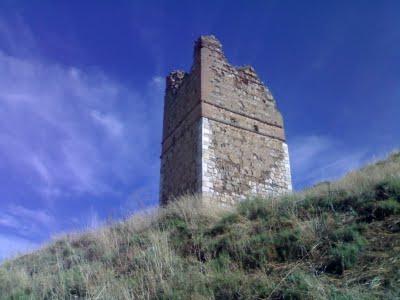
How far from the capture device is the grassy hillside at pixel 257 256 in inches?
176

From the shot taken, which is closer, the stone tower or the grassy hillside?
the grassy hillside

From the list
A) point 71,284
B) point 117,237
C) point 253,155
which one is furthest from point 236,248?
point 253,155

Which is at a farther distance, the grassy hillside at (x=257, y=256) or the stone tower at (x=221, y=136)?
the stone tower at (x=221, y=136)

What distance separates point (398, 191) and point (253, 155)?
6.49 meters

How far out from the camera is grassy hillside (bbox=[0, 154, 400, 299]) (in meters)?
4.47

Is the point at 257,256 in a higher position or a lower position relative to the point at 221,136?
lower

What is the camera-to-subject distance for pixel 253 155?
1244cm

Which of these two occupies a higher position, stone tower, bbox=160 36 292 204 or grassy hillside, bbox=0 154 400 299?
stone tower, bbox=160 36 292 204

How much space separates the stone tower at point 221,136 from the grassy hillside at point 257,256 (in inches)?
130

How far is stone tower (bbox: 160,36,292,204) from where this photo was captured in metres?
11.5

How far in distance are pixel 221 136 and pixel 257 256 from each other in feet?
22.4

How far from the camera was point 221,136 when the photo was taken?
39.6 ft

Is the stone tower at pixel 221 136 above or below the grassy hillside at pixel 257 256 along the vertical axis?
above

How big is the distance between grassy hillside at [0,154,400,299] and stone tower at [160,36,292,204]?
3.31m
